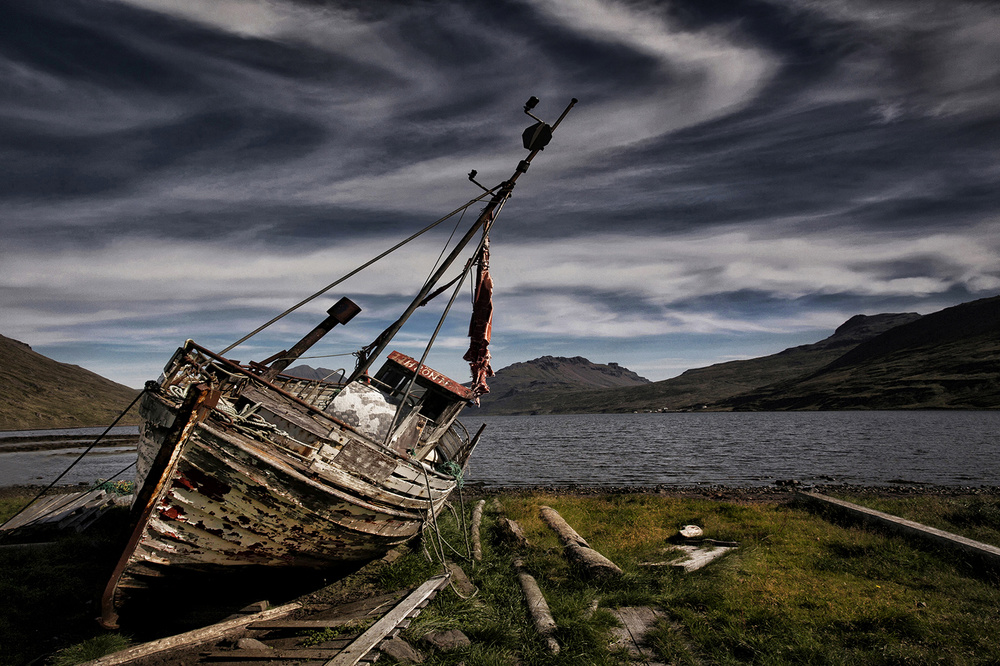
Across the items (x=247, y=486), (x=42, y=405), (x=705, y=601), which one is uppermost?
(x=247, y=486)

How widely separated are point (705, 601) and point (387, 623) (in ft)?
17.2

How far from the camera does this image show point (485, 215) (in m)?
15.0

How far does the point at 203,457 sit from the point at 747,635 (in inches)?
329

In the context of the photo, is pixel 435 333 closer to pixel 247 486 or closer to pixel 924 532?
pixel 247 486

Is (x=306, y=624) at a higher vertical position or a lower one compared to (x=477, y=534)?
higher

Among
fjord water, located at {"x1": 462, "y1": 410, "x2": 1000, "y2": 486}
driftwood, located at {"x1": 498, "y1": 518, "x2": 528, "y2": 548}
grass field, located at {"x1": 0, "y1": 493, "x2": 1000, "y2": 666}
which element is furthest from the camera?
fjord water, located at {"x1": 462, "y1": 410, "x2": 1000, "y2": 486}

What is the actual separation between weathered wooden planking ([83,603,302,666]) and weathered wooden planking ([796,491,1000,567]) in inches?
520

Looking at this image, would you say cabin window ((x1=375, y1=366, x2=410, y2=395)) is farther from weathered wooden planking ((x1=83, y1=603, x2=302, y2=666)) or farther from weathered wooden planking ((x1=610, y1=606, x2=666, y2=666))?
weathered wooden planking ((x1=610, y1=606, x2=666, y2=666))

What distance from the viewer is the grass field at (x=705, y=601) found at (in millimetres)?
6434

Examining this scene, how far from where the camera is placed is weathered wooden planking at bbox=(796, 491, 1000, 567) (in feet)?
30.7

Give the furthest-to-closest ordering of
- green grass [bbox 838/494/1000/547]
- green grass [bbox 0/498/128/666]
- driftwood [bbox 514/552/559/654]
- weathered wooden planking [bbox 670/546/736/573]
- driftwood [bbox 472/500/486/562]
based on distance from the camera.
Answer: green grass [bbox 838/494/1000/547] → driftwood [bbox 472/500/486/562] → weathered wooden planking [bbox 670/546/736/573] → green grass [bbox 0/498/128/666] → driftwood [bbox 514/552/559/654]

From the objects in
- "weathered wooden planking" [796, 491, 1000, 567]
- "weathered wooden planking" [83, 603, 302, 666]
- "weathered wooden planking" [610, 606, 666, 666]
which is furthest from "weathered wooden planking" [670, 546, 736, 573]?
"weathered wooden planking" [83, 603, 302, 666]

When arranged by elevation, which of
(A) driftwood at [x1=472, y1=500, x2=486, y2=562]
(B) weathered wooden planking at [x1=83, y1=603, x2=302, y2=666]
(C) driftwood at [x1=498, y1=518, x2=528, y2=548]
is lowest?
(A) driftwood at [x1=472, y1=500, x2=486, y2=562]

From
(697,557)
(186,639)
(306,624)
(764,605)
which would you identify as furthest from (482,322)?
(186,639)
